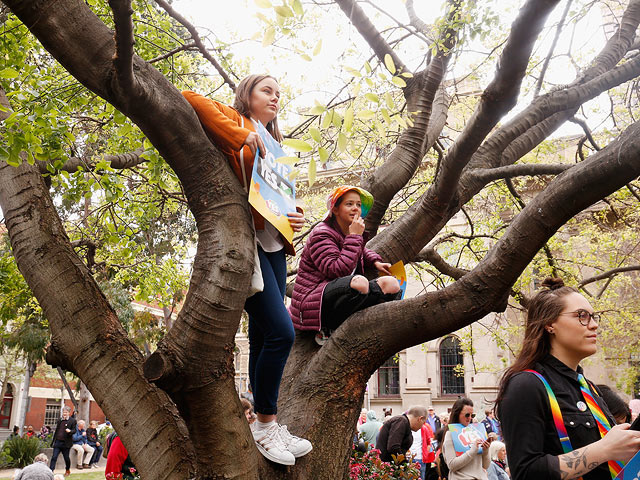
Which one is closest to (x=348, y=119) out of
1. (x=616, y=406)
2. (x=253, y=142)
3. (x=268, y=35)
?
(x=268, y=35)

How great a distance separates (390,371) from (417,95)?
22.6m

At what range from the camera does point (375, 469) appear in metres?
6.26

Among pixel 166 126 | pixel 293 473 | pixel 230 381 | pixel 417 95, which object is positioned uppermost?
pixel 417 95

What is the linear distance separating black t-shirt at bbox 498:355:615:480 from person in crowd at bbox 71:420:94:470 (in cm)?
1733

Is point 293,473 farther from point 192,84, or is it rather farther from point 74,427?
point 74,427

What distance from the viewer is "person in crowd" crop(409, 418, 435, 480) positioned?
8531 mm

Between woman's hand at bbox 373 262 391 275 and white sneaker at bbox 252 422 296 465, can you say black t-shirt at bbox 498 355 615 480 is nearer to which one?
white sneaker at bbox 252 422 296 465

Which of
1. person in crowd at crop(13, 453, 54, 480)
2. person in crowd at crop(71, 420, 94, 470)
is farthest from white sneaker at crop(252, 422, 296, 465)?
person in crowd at crop(71, 420, 94, 470)

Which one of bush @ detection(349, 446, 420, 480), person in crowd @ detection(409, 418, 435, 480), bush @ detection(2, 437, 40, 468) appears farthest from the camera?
bush @ detection(2, 437, 40, 468)

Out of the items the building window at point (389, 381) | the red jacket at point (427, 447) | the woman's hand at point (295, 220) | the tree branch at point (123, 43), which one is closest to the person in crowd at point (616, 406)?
the woman's hand at point (295, 220)

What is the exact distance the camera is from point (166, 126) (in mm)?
2494

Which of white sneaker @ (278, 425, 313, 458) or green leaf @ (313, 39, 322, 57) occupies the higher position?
green leaf @ (313, 39, 322, 57)

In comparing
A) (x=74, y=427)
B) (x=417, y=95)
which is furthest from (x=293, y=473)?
(x=74, y=427)

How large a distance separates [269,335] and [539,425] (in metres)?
1.35
